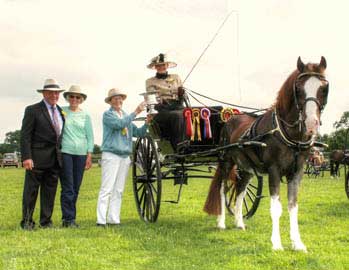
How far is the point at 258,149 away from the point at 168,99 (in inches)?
101

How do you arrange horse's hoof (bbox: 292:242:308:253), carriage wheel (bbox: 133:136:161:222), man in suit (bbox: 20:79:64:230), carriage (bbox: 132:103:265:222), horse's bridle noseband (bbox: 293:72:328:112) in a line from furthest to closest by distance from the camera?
carriage wheel (bbox: 133:136:161:222) → carriage (bbox: 132:103:265:222) → man in suit (bbox: 20:79:64:230) → horse's hoof (bbox: 292:242:308:253) → horse's bridle noseband (bbox: 293:72:328:112)

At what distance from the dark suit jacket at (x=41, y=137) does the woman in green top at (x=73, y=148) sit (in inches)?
6.5

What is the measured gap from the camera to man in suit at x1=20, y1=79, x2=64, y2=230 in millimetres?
7914

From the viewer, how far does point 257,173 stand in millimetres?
7395

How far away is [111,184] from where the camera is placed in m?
8.29

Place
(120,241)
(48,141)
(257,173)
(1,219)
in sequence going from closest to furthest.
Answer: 1. (120,241)
2. (257,173)
3. (48,141)
4. (1,219)

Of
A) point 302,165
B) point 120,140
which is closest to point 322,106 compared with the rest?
point 302,165

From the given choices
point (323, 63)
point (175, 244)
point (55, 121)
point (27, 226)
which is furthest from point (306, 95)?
point (27, 226)

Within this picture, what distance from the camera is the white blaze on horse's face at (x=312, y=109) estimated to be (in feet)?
18.2

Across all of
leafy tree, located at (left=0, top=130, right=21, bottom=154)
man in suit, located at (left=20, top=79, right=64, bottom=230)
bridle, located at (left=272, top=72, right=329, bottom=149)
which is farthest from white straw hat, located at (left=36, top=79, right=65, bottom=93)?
leafy tree, located at (left=0, top=130, right=21, bottom=154)

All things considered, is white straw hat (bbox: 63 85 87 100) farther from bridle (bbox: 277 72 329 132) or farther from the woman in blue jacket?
bridle (bbox: 277 72 329 132)

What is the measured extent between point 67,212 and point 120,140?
143cm

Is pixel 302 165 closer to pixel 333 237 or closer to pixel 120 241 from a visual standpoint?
pixel 333 237

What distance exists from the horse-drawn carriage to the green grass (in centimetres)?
39
